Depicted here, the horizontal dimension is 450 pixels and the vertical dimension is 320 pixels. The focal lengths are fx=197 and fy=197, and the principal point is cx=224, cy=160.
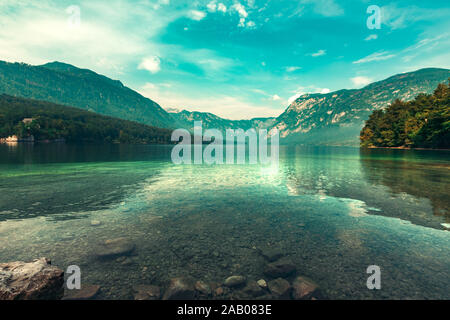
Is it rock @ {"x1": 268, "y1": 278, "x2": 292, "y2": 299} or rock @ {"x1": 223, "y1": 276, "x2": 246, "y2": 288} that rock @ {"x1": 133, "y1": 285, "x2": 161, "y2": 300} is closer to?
rock @ {"x1": 223, "y1": 276, "x2": 246, "y2": 288}

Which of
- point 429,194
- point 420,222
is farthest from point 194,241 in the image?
point 429,194

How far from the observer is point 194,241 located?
11.7 m

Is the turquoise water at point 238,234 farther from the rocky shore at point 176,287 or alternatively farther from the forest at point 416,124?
the forest at point 416,124

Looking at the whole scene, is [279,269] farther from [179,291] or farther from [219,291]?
[179,291]

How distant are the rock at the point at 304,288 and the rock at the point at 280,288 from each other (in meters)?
0.23

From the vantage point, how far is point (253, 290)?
25.4ft

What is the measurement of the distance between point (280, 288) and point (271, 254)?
2431 millimetres

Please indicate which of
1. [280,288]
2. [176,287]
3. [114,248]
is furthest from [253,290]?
[114,248]

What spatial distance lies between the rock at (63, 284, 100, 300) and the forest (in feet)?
399

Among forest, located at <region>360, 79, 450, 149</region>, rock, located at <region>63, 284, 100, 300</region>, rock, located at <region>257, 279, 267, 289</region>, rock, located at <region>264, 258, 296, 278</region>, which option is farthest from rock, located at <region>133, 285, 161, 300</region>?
forest, located at <region>360, 79, 450, 149</region>

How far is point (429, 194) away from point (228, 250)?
24114 mm

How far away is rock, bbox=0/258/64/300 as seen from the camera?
6379mm

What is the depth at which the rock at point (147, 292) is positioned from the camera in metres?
7.30
